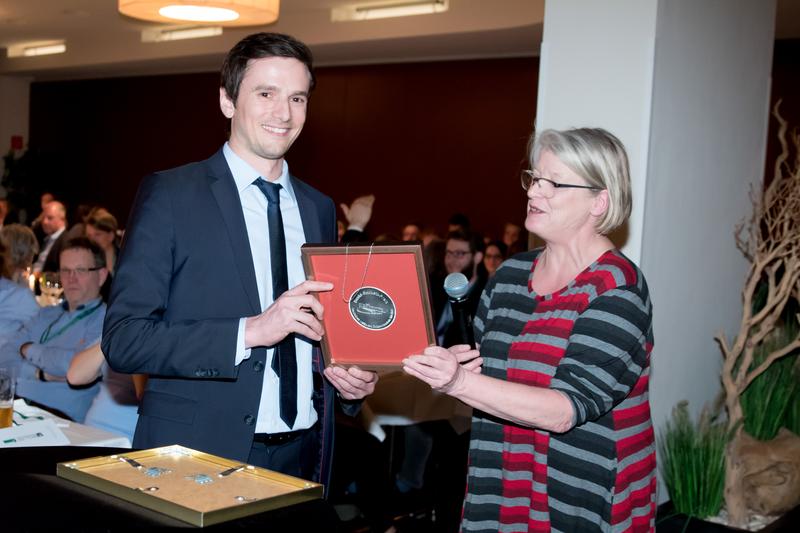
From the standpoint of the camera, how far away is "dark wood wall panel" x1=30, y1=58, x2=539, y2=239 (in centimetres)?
1120

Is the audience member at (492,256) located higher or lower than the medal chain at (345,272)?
lower

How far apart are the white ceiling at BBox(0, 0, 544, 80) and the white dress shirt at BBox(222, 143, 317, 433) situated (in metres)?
7.55

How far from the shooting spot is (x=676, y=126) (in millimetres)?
3807

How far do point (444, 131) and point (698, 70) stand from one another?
A: 7773 millimetres

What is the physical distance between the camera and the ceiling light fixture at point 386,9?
9.97 m

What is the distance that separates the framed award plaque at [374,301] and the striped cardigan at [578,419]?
31 cm

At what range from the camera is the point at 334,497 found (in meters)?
4.30

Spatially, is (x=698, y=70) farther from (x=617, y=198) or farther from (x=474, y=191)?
(x=474, y=191)

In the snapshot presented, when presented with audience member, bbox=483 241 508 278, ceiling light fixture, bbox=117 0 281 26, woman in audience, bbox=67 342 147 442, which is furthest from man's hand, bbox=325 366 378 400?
audience member, bbox=483 241 508 278

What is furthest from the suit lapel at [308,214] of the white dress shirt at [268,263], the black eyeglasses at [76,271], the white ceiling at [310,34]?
the white ceiling at [310,34]

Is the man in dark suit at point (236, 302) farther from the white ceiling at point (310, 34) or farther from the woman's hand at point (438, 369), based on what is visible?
the white ceiling at point (310, 34)

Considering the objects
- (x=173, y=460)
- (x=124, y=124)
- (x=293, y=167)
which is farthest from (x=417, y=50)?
(x=173, y=460)

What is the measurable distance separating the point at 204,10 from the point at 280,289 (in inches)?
222

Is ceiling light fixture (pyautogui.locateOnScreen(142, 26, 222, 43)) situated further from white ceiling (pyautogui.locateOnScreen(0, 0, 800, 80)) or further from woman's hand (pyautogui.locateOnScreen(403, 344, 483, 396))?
woman's hand (pyautogui.locateOnScreen(403, 344, 483, 396))
